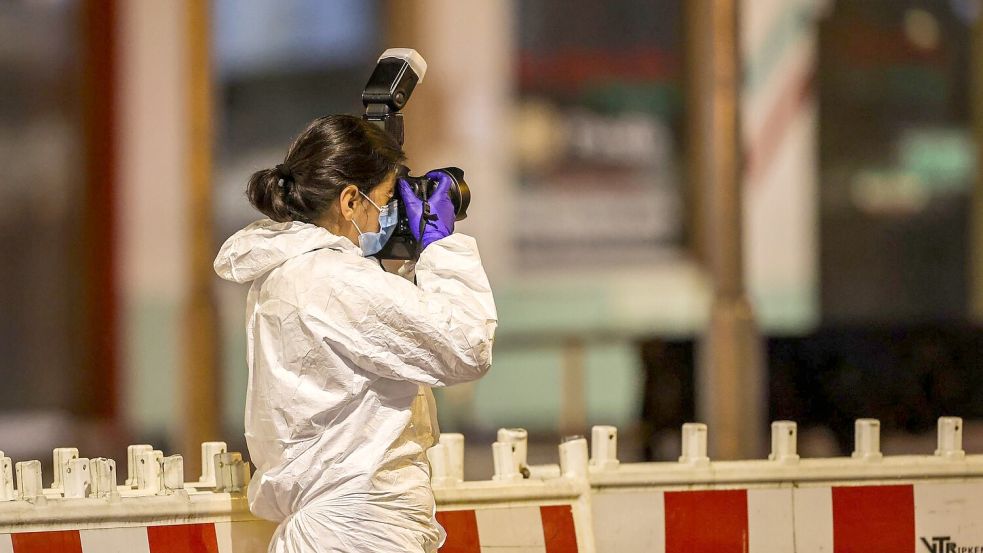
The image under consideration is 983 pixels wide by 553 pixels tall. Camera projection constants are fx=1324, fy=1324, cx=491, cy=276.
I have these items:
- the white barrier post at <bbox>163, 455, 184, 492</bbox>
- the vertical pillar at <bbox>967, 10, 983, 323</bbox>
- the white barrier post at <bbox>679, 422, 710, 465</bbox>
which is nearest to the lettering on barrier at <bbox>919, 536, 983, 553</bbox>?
the white barrier post at <bbox>679, 422, 710, 465</bbox>

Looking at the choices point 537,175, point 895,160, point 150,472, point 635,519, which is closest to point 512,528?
point 635,519

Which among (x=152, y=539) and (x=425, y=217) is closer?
(x=425, y=217)

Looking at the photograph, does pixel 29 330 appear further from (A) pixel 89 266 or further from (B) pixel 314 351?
(B) pixel 314 351

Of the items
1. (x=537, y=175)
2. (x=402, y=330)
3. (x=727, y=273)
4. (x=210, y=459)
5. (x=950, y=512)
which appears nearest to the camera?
(x=402, y=330)

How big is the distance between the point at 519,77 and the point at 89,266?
270 centimetres

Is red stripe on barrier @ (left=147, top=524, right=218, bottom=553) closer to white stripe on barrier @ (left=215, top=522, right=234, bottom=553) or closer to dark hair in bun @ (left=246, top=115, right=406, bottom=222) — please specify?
white stripe on barrier @ (left=215, top=522, right=234, bottom=553)

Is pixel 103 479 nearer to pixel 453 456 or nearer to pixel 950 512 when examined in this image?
pixel 453 456

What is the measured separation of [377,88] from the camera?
2689mm

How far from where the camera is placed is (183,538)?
2807mm

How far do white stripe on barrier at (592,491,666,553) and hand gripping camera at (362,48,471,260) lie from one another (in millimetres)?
879

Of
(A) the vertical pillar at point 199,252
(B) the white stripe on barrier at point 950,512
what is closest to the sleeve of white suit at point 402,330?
(B) the white stripe on barrier at point 950,512

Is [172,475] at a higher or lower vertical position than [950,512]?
higher

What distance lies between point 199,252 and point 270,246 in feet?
12.1

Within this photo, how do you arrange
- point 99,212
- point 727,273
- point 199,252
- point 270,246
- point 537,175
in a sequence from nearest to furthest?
point 270,246
point 727,273
point 199,252
point 99,212
point 537,175
